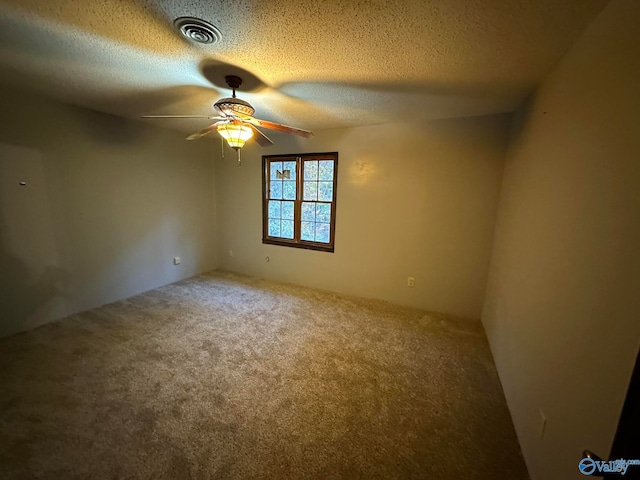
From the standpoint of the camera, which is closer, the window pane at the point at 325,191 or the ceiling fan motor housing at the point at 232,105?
the ceiling fan motor housing at the point at 232,105

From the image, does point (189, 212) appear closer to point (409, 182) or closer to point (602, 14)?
point (409, 182)

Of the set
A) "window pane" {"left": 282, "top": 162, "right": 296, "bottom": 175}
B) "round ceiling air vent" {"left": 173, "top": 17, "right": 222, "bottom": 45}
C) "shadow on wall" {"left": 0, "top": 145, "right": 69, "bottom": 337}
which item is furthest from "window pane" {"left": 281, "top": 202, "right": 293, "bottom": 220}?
"shadow on wall" {"left": 0, "top": 145, "right": 69, "bottom": 337}

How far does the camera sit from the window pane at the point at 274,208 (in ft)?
13.7

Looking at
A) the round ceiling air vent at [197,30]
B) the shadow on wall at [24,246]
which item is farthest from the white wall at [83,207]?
the round ceiling air vent at [197,30]

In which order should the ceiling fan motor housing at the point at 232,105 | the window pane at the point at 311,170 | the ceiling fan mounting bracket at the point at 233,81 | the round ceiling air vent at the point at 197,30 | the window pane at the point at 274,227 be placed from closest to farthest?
1. the round ceiling air vent at the point at 197,30
2. the ceiling fan motor housing at the point at 232,105
3. the ceiling fan mounting bracket at the point at 233,81
4. the window pane at the point at 311,170
5. the window pane at the point at 274,227

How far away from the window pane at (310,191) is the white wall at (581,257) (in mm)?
2568

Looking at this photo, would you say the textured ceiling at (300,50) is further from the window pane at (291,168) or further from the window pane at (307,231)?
the window pane at (307,231)

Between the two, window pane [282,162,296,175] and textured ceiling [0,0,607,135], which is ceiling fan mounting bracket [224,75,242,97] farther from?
window pane [282,162,296,175]

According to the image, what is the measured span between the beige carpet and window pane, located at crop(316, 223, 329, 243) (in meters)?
1.31

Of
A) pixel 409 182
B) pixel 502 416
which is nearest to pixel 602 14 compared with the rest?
pixel 409 182

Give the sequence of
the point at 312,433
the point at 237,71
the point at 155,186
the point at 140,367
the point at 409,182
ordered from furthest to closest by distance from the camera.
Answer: the point at 155,186
the point at 409,182
the point at 140,367
the point at 237,71
the point at 312,433

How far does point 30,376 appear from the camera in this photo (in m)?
1.94

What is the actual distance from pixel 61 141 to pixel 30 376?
92.8 inches

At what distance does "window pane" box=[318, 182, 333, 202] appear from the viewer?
3.71 m
